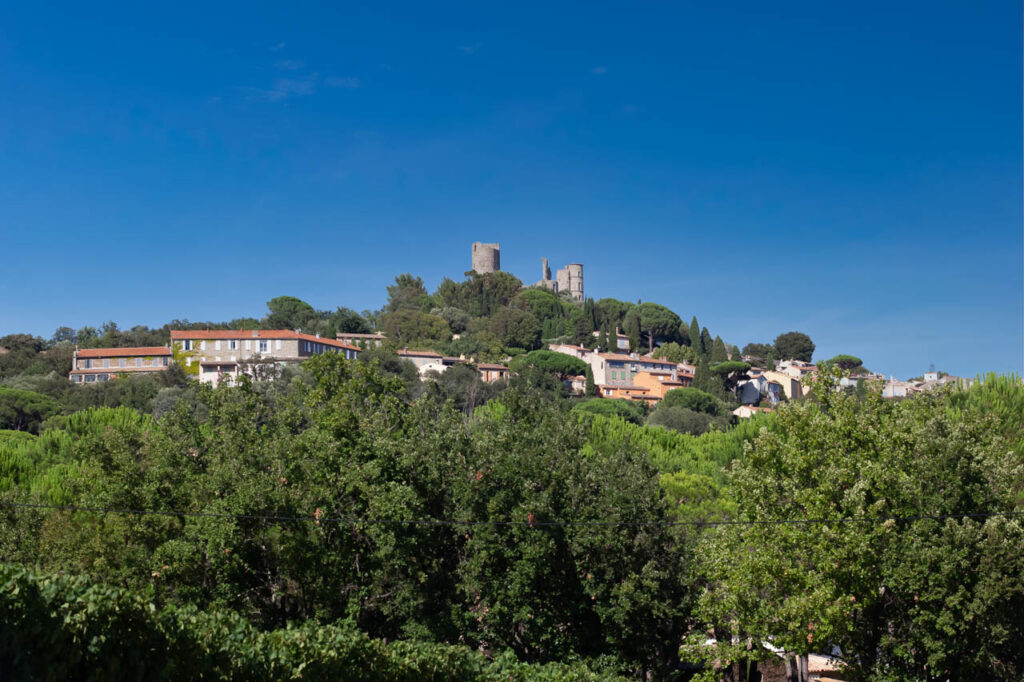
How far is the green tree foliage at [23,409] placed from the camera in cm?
4981

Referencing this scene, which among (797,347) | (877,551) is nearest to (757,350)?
(797,347)

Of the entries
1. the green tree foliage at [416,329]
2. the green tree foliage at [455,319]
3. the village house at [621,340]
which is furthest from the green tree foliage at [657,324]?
the green tree foliage at [416,329]

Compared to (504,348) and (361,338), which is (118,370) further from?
(504,348)

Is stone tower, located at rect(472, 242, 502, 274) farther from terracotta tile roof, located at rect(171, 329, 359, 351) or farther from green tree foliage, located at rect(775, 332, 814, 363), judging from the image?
terracotta tile roof, located at rect(171, 329, 359, 351)

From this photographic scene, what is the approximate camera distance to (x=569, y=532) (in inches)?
729

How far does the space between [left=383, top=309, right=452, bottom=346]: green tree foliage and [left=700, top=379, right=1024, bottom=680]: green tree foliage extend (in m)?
82.2

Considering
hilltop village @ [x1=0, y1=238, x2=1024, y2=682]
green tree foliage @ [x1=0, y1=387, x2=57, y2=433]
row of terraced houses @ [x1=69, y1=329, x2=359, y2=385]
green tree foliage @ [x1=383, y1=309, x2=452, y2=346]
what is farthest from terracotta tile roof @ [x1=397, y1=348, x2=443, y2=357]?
hilltop village @ [x1=0, y1=238, x2=1024, y2=682]

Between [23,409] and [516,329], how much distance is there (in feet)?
212

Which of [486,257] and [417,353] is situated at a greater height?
[486,257]

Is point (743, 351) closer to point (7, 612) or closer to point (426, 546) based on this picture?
point (426, 546)

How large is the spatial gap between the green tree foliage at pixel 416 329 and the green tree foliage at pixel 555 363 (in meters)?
13.0

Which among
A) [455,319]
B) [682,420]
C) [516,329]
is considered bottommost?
[682,420]

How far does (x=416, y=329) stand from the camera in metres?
101

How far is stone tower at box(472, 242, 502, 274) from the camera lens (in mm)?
180125
